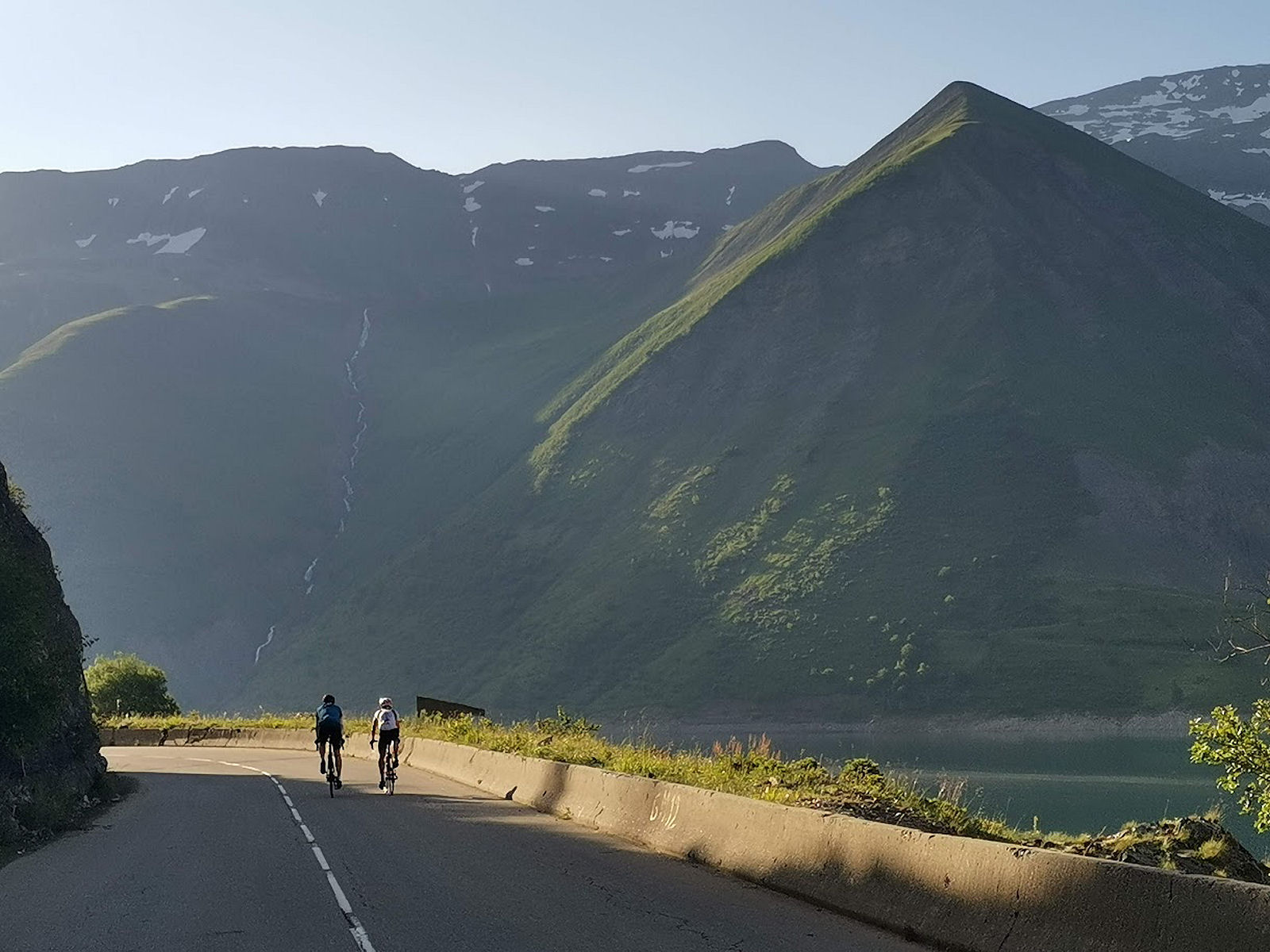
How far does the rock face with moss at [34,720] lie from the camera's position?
71.3 feet

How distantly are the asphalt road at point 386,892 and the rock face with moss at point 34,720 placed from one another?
4.02 ft

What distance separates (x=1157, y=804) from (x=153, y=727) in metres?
42.5

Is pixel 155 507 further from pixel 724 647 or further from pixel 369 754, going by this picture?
pixel 369 754

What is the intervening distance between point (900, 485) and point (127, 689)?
8031 cm

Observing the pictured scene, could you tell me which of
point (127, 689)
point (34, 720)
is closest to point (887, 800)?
point (34, 720)

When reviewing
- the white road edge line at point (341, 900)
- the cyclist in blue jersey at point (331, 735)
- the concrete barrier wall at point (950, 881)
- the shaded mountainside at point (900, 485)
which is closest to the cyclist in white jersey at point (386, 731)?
the cyclist in blue jersey at point (331, 735)

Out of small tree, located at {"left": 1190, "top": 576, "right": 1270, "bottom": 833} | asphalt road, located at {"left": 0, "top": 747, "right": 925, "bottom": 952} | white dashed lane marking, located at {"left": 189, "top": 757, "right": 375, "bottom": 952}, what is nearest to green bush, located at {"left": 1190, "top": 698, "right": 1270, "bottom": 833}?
small tree, located at {"left": 1190, "top": 576, "right": 1270, "bottom": 833}

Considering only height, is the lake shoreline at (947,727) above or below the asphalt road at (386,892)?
below

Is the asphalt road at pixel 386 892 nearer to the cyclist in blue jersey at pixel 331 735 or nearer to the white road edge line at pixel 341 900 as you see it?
the white road edge line at pixel 341 900

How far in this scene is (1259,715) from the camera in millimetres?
22234

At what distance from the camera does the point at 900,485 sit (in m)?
134

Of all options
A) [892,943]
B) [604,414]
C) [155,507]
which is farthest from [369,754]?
[155,507]

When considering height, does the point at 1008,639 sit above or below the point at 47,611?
below

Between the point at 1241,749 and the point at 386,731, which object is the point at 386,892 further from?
the point at 1241,749
